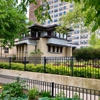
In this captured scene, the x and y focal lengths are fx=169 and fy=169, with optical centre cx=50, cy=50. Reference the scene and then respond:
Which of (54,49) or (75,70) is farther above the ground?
(54,49)

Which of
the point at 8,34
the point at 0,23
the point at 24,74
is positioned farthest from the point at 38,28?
the point at 24,74

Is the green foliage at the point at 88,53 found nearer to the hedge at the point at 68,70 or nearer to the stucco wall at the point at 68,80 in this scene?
the hedge at the point at 68,70

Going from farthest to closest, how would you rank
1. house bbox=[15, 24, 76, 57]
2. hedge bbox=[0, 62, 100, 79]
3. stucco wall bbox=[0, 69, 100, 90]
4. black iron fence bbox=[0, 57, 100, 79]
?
house bbox=[15, 24, 76, 57] → black iron fence bbox=[0, 57, 100, 79] → hedge bbox=[0, 62, 100, 79] → stucco wall bbox=[0, 69, 100, 90]

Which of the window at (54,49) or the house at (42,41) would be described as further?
the window at (54,49)

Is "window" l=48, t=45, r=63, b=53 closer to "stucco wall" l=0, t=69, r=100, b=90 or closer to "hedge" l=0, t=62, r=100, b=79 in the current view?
"hedge" l=0, t=62, r=100, b=79

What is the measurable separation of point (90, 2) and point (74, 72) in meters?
6.68

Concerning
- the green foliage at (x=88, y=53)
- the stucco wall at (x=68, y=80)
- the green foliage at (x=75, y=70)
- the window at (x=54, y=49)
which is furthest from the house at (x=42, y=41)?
the stucco wall at (x=68, y=80)

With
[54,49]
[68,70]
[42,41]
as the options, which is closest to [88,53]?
[54,49]

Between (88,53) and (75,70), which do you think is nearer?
(75,70)

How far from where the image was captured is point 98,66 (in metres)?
8.70

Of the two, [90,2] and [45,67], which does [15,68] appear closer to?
[45,67]

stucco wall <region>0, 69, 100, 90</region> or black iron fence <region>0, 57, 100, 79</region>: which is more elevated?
black iron fence <region>0, 57, 100, 79</region>

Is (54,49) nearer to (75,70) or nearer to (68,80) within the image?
(75,70)

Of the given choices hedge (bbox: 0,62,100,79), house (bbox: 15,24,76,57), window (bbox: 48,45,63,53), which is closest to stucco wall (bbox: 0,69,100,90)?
hedge (bbox: 0,62,100,79)
